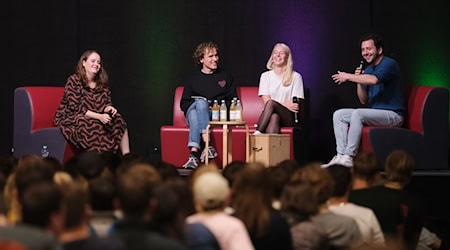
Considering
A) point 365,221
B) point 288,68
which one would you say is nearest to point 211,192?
point 365,221

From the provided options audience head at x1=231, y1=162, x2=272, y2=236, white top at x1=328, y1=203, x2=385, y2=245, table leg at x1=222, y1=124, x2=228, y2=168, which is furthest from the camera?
table leg at x1=222, y1=124, x2=228, y2=168

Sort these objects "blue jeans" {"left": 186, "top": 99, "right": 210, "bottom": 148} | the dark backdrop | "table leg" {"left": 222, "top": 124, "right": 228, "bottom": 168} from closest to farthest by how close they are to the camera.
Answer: "table leg" {"left": 222, "top": 124, "right": 228, "bottom": 168} < "blue jeans" {"left": 186, "top": 99, "right": 210, "bottom": 148} < the dark backdrop

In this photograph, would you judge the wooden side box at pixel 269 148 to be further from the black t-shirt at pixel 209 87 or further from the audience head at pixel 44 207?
the audience head at pixel 44 207

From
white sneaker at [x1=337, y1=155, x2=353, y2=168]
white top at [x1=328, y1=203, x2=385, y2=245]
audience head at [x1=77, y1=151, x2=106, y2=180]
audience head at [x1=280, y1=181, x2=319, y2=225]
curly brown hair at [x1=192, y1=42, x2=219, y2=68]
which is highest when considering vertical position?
curly brown hair at [x1=192, y1=42, x2=219, y2=68]

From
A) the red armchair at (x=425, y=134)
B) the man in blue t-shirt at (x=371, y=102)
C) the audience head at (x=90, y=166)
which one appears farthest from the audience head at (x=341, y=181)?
the red armchair at (x=425, y=134)

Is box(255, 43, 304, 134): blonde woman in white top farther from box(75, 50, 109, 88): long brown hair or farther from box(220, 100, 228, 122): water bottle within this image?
box(75, 50, 109, 88): long brown hair

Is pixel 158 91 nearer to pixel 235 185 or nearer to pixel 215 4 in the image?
pixel 215 4

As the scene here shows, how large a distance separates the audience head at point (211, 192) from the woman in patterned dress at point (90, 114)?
4.49 m

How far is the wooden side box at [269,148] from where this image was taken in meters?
8.27

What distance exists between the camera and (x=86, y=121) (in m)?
8.35

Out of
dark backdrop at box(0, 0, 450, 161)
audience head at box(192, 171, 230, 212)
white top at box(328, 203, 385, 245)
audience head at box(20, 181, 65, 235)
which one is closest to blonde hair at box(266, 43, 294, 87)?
dark backdrop at box(0, 0, 450, 161)

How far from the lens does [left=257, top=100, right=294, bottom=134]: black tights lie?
849cm

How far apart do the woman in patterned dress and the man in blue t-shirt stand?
1806mm

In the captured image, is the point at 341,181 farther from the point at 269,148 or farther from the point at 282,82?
the point at 282,82
